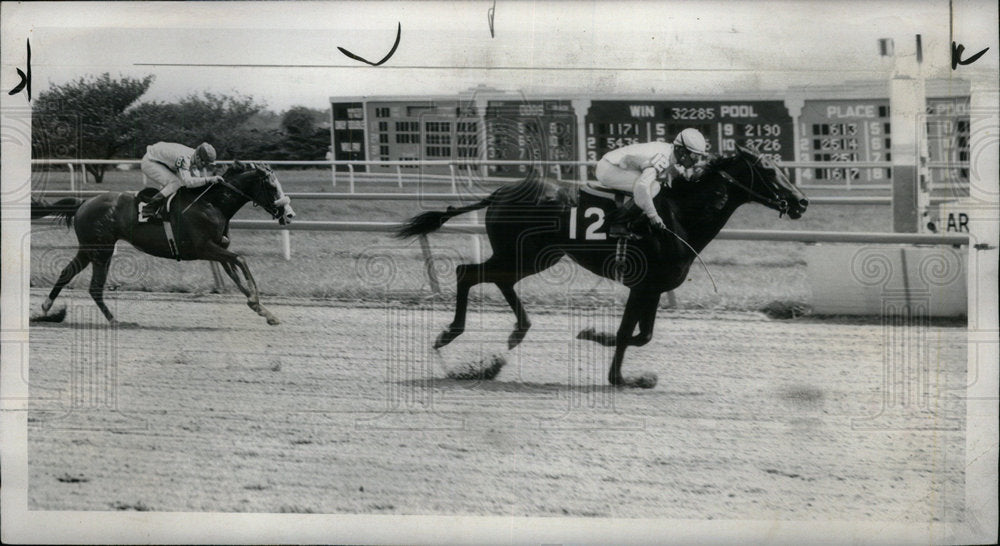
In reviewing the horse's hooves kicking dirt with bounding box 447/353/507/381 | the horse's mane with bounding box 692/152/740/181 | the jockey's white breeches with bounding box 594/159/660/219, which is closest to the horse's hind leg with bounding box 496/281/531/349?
the horse's hooves kicking dirt with bounding box 447/353/507/381

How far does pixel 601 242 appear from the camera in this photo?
17.5 ft

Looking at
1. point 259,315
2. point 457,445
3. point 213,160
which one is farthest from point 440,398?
point 213,160

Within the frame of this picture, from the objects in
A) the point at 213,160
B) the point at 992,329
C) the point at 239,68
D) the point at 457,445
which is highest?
the point at 239,68

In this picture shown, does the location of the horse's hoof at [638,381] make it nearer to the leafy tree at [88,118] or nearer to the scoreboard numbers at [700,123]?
the scoreboard numbers at [700,123]

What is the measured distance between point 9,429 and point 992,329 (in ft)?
16.5

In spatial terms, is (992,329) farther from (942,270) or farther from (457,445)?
(457,445)

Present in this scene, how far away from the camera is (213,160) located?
5.48 metres

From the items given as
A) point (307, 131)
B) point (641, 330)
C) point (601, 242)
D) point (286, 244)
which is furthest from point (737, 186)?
point (286, 244)

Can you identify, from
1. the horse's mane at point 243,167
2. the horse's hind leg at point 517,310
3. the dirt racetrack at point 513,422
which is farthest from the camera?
the horse's mane at point 243,167

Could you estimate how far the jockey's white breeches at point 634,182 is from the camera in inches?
209

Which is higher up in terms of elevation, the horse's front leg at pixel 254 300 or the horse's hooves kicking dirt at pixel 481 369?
the horse's front leg at pixel 254 300

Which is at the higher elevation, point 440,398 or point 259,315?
point 259,315

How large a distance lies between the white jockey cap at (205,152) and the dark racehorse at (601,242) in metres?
1.09

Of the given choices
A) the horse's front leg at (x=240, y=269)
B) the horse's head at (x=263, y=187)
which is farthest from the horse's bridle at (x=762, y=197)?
the horse's front leg at (x=240, y=269)
